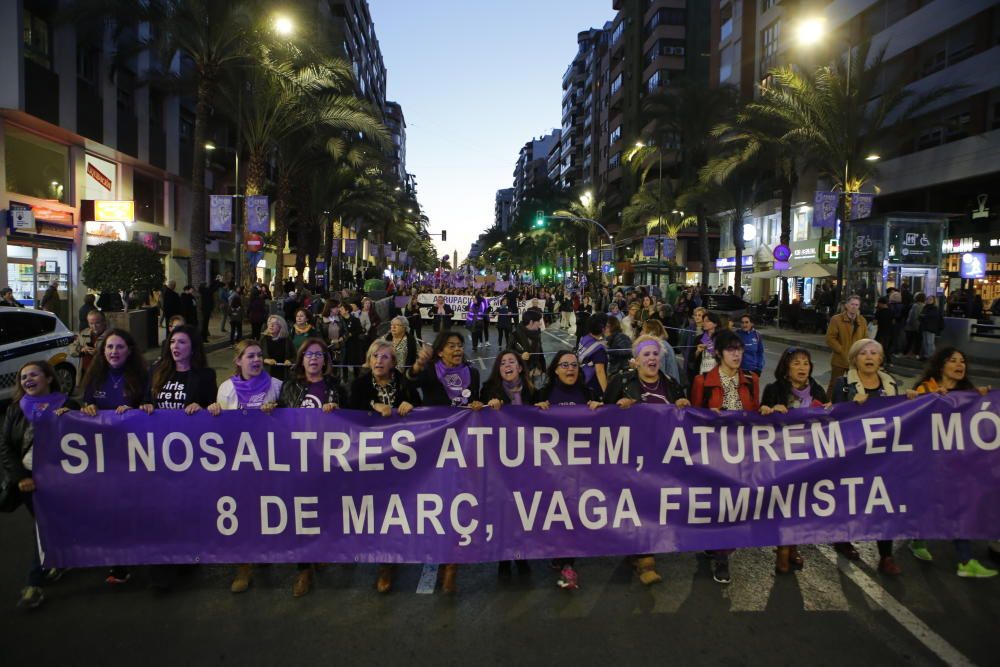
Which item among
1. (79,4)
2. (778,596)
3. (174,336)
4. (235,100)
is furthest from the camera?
(235,100)

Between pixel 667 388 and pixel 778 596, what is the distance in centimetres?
154

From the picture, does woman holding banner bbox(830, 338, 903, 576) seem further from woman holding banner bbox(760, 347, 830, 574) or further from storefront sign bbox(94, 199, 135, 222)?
storefront sign bbox(94, 199, 135, 222)

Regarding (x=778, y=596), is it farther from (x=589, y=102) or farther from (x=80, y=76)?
(x=589, y=102)

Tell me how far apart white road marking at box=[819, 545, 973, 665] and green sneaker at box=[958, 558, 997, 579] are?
64 cm

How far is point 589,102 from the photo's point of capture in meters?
106

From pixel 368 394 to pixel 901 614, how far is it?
3587 mm

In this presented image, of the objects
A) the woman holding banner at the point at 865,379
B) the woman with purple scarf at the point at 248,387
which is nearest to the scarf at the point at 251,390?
the woman with purple scarf at the point at 248,387

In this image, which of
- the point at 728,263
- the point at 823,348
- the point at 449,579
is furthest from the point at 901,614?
the point at 728,263

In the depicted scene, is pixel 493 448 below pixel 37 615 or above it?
above

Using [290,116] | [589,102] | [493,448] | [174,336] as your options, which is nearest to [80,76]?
[290,116]

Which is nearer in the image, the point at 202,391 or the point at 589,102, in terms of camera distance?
the point at 202,391

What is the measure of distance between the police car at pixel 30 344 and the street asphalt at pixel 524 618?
6019 mm

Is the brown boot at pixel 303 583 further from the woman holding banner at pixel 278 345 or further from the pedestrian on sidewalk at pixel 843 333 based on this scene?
the pedestrian on sidewalk at pixel 843 333

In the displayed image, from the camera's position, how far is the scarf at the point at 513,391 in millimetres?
5352
